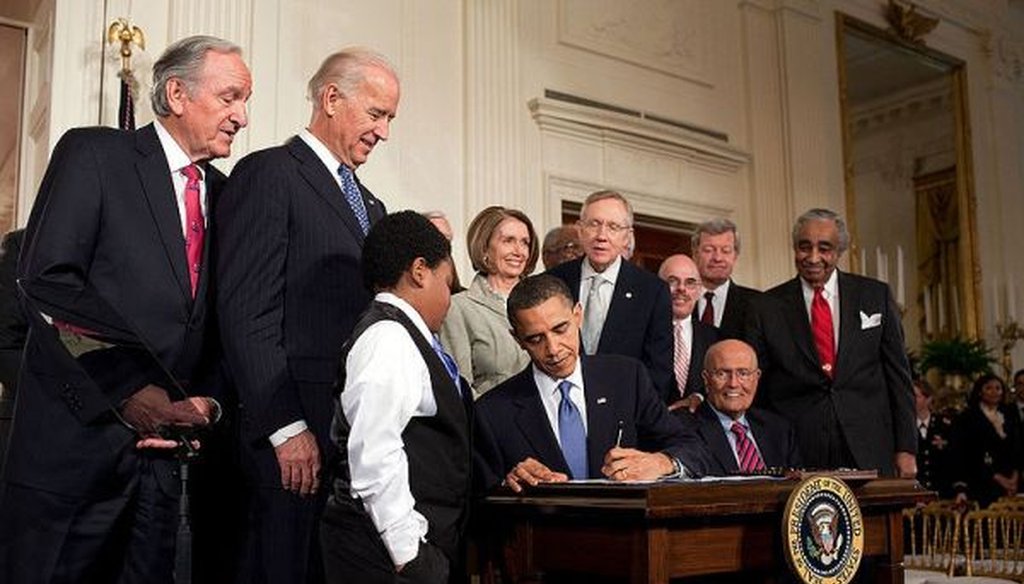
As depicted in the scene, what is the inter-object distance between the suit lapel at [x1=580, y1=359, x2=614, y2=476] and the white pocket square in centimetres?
167

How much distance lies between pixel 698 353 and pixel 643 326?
58cm

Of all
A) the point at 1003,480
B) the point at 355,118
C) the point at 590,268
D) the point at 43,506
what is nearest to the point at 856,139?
the point at 1003,480

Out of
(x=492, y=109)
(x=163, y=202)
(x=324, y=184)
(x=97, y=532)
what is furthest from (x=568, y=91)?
(x=97, y=532)

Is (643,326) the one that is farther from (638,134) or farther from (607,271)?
(638,134)

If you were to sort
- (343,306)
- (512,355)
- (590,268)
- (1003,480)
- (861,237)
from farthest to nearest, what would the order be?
(861,237), (1003,480), (590,268), (512,355), (343,306)

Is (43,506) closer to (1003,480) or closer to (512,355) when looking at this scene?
(512,355)

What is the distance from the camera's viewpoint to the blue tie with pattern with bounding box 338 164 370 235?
2.67 metres

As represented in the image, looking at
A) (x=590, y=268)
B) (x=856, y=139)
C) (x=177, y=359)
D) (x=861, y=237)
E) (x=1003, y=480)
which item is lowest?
(x=1003, y=480)

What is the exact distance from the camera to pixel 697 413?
376cm

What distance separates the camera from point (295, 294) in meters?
2.50

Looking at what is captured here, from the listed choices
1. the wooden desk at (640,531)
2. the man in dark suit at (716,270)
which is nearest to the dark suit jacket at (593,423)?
the wooden desk at (640,531)

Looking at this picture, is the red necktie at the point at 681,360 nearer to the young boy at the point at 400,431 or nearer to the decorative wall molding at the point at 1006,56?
the young boy at the point at 400,431

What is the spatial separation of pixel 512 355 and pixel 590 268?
20.1 inches

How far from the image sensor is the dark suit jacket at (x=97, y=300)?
2.21 metres
